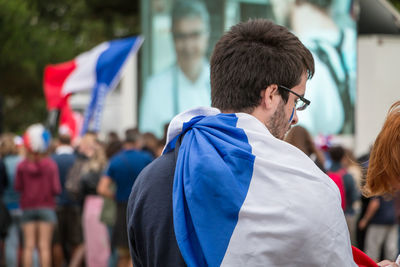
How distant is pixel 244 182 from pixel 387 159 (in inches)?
37.8

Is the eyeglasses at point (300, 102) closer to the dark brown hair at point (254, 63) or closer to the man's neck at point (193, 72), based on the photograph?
the dark brown hair at point (254, 63)

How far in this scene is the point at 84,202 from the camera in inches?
376

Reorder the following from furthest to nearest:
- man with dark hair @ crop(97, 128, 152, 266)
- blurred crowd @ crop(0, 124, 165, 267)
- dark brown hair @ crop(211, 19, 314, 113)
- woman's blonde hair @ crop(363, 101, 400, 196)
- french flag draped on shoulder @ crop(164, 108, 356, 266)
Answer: blurred crowd @ crop(0, 124, 165, 267) → man with dark hair @ crop(97, 128, 152, 266) → woman's blonde hair @ crop(363, 101, 400, 196) → dark brown hair @ crop(211, 19, 314, 113) → french flag draped on shoulder @ crop(164, 108, 356, 266)

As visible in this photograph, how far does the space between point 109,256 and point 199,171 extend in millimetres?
7499

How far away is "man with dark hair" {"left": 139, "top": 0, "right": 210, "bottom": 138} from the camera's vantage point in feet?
57.7

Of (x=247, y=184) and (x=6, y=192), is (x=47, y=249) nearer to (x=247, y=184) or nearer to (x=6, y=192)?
(x=6, y=192)

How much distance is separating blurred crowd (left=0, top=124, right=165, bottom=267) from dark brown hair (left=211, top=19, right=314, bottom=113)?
6.06m

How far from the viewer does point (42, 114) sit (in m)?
39.0

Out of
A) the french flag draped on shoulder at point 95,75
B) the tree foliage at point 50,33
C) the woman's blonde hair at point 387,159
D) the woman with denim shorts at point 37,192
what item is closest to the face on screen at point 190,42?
the french flag draped on shoulder at point 95,75

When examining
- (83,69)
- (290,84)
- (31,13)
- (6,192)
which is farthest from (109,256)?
(31,13)

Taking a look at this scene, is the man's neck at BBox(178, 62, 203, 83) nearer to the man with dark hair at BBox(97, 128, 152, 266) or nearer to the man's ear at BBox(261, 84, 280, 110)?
the man with dark hair at BBox(97, 128, 152, 266)

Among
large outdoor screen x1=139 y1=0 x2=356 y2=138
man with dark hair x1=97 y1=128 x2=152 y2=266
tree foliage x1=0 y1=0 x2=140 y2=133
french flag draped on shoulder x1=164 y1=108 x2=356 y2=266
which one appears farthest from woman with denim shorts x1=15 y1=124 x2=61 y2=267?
tree foliage x1=0 y1=0 x2=140 y2=133

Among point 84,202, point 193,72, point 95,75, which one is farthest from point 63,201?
point 193,72

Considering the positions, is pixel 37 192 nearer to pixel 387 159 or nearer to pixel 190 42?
pixel 387 159
